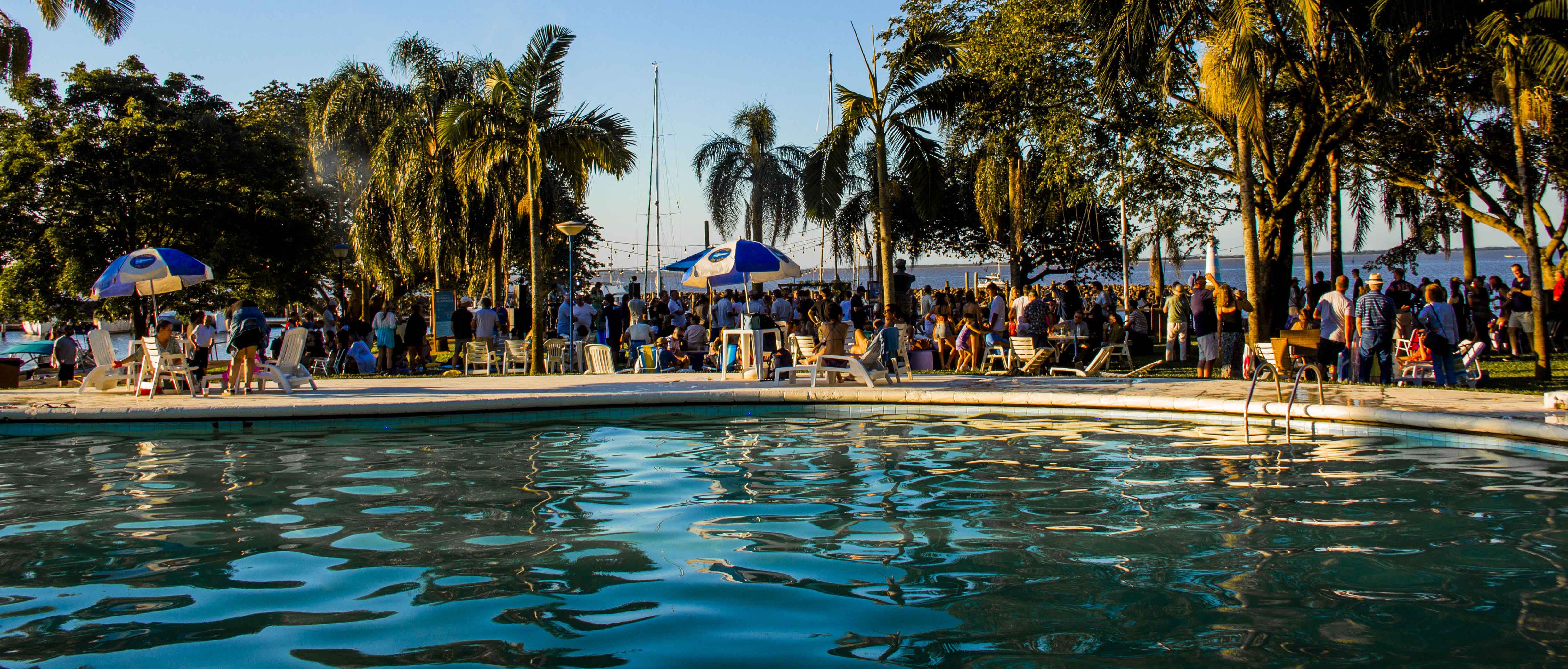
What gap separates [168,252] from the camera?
15.0 metres

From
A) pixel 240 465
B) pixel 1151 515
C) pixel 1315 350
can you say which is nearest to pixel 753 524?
pixel 1151 515

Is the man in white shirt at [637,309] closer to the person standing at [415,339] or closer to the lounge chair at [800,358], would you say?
the person standing at [415,339]

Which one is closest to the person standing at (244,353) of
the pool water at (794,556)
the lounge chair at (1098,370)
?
the pool water at (794,556)

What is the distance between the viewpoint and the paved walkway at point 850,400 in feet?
31.1

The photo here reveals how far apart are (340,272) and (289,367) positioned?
2234cm

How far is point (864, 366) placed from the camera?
13.2 metres

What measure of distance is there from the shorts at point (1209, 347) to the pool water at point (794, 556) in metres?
5.61

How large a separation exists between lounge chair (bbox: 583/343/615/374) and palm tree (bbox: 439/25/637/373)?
2.80 feet

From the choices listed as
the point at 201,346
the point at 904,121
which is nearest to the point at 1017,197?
the point at 904,121

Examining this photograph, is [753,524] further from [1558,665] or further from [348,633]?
[1558,665]

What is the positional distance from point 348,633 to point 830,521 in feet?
9.32

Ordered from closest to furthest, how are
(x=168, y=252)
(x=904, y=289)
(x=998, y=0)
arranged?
(x=168, y=252)
(x=998, y=0)
(x=904, y=289)

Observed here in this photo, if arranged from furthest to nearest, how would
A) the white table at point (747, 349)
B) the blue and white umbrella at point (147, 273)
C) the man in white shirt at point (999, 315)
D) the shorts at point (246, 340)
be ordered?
the man in white shirt at point (999, 315) < the white table at point (747, 349) < the blue and white umbrella at point (147, 273) < the shorts at point (246, 340)

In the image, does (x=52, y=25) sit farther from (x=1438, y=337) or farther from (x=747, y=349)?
(x=1438, y=337)
